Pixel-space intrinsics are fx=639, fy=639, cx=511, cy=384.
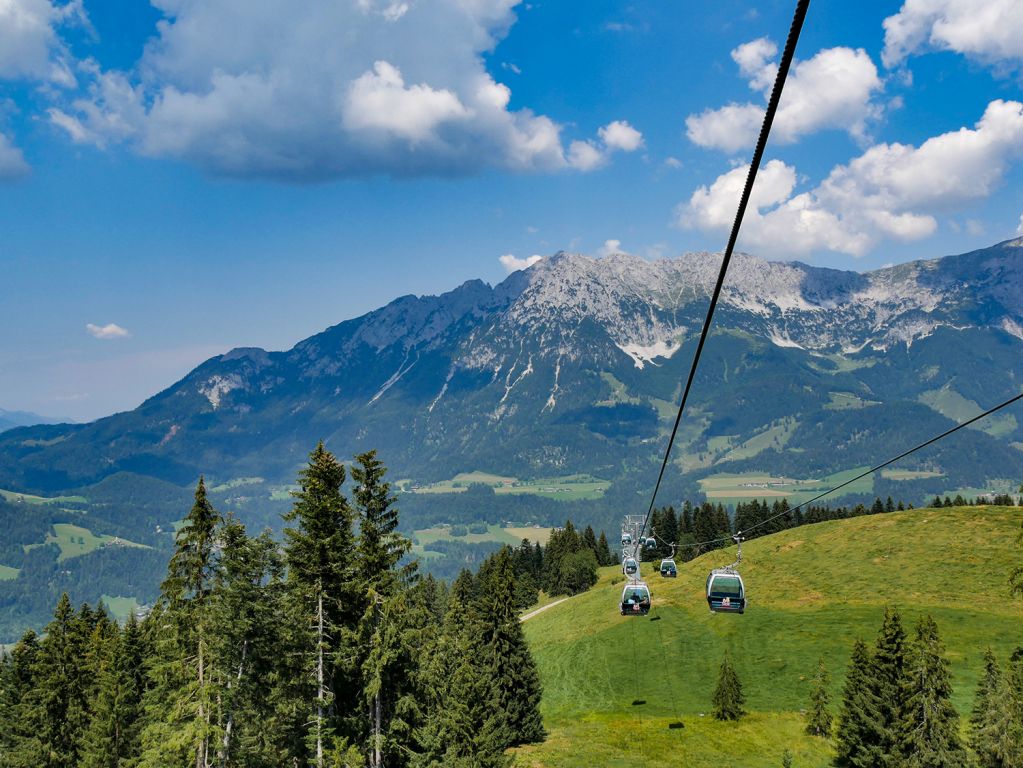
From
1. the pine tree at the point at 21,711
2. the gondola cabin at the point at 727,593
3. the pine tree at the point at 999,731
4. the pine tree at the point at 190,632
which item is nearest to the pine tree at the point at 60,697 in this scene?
the pine tree at the point at 21,711

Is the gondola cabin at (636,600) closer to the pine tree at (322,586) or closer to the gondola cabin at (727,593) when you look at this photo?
the gondola cabin at (727,593)

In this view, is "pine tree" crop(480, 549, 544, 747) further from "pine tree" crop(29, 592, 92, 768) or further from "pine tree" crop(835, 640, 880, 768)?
"pine tree" crop(29, 592, 92, 768)

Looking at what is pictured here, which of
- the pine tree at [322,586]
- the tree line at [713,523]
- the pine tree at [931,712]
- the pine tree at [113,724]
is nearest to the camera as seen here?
the pine tree at [322,586]

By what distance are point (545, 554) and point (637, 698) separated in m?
94.2

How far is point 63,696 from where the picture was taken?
189ft

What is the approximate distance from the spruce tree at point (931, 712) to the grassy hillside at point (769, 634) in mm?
13098

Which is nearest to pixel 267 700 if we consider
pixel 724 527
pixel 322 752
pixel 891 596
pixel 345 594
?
pixel 322 752

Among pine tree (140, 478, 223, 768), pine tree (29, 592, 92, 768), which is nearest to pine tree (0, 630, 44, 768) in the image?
pine tree (29, 592, 92, 768)

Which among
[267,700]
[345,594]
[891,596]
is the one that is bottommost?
[891,596]

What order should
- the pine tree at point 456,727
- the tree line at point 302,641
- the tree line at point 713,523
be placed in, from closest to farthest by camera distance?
the tree line at point 302,641, the pine tree at point 456,727, the tree line at point 713,523

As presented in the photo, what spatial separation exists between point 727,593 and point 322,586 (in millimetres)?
21155

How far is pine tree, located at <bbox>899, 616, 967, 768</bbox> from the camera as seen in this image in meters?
43.6

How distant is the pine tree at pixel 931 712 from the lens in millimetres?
43594

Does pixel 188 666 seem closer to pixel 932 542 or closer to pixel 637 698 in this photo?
pixel 637 698
